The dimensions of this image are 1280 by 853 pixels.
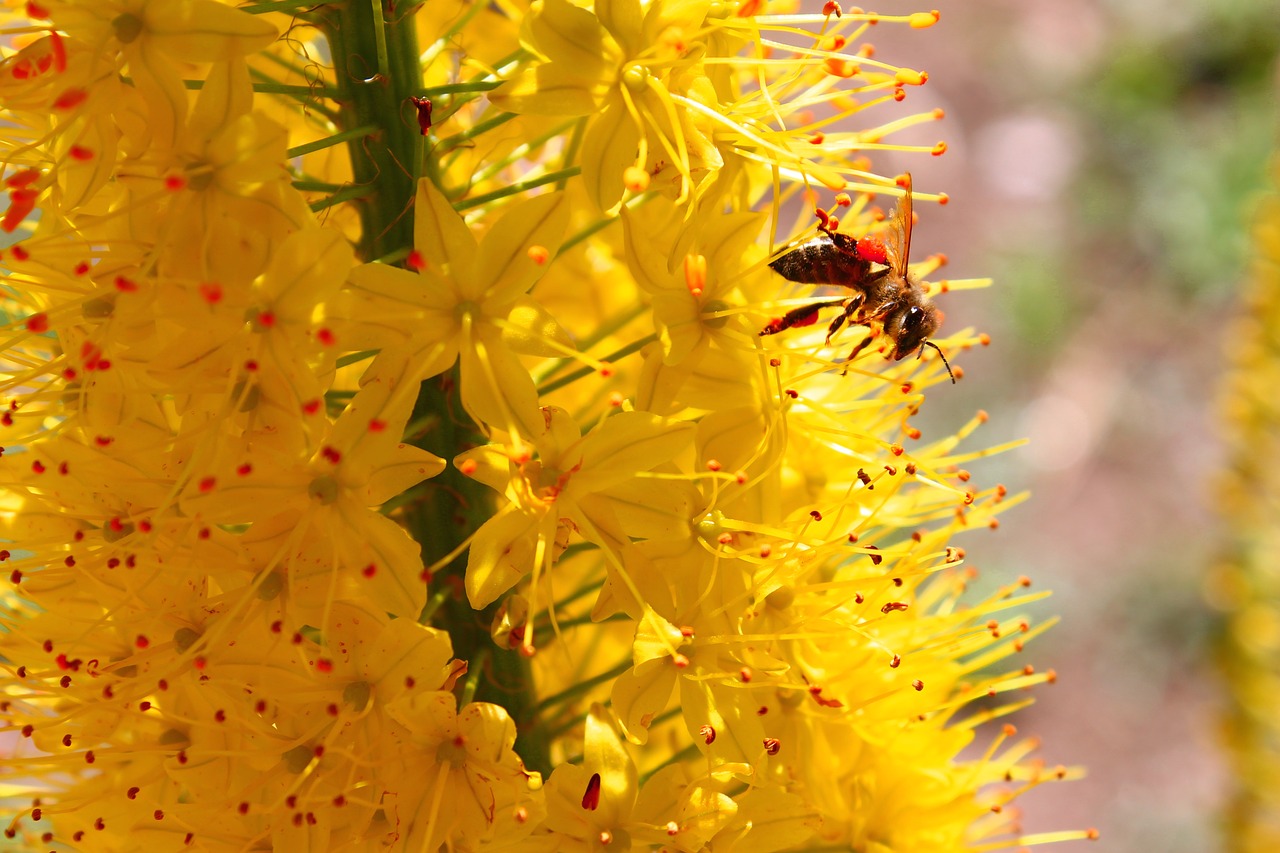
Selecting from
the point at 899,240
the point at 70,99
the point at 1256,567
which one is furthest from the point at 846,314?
the point at 1256,567

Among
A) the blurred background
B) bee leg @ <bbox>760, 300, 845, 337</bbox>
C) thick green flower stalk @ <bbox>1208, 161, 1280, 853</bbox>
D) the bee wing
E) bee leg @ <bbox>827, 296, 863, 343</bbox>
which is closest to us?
bee leg @ <bbox>760, 300, 845, 337</bbox>

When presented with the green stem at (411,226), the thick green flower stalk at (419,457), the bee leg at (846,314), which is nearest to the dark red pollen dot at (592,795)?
the thick green flower stalk at (419,457)

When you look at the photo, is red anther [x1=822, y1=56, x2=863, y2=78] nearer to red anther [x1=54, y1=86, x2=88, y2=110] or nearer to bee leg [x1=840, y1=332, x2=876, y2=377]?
bee leg [x1=840, y1=332, x2=876, y2=377]

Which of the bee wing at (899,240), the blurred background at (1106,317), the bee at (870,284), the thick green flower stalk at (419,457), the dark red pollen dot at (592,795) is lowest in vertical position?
the dark red pollen dot at (592,795)

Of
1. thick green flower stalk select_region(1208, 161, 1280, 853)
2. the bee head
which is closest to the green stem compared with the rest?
the bee head

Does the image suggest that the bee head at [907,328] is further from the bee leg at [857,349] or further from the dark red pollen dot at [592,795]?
the dark red pollen dot at [592,795]

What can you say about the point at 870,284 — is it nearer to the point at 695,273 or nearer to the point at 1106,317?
the point at 695,273
